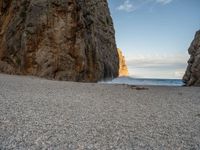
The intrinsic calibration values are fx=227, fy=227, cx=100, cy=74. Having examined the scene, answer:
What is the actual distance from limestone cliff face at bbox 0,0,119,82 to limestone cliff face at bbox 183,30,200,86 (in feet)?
22.2

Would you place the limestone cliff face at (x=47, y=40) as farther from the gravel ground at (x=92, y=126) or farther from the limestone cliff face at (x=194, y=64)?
the gravel ground at (x=92, y=126)

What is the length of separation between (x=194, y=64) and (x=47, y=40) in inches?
353

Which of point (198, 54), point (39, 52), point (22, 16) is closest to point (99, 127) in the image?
point (39, 52)

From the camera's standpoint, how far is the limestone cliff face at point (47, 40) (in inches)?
540

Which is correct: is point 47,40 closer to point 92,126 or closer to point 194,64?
point 194,64

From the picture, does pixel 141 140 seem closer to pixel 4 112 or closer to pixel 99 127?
pixel 99 127

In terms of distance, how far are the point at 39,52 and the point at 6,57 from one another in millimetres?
3194

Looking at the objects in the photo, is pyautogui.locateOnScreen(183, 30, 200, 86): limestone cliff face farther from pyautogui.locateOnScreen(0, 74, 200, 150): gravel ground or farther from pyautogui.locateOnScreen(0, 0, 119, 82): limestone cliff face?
pyautogui.locateOnScreen(0, 74, 200, 150): gravel ground

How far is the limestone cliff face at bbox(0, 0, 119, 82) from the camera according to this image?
13.7 m

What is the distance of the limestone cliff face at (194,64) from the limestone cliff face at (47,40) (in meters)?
6.76

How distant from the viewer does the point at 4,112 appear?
3971 millimetres

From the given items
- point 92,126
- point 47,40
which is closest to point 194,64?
point 47,40

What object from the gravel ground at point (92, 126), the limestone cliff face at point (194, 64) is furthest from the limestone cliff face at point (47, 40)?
the gravel ground at point (92, 126)

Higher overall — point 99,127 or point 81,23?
point 81,23
